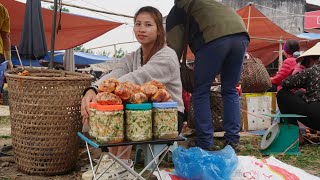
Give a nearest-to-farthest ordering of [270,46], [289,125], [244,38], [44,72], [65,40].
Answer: [44,72]
[244,38]
[289,125]
[65,40]
[270,46]

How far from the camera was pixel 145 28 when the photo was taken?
2.65 metres

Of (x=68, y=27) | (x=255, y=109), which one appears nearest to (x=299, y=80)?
(x=255, y=109)

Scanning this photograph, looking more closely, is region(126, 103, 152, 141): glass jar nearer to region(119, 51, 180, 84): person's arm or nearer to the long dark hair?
region(119, 51, 180, 84): person's arm

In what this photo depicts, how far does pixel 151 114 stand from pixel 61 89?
895 mm

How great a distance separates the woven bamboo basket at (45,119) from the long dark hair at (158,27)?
51 cm

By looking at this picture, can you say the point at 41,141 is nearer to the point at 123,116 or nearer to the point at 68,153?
the point at 68,153

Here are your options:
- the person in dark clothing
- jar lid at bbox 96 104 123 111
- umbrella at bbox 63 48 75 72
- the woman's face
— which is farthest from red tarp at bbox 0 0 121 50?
jar lid at bbox 96 104 123 111

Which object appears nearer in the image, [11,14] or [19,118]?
[19,118]

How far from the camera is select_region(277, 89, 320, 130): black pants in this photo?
3.72 meters

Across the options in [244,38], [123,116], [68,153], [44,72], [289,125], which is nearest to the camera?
[123,116]

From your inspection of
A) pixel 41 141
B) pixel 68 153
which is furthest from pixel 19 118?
pixel 68 153

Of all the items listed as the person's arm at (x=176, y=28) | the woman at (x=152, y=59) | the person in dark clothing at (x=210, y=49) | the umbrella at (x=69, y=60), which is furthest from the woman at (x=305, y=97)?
the umbrella at (x=69, y=60)

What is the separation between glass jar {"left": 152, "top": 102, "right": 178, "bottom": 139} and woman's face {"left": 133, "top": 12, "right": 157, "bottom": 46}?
32.4 inches

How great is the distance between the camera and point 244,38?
347cm
